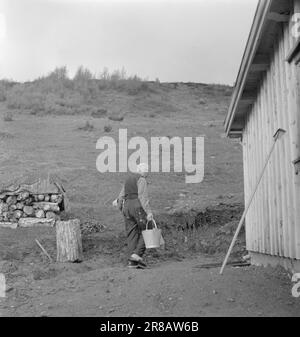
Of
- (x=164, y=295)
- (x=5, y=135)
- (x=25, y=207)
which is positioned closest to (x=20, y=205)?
(x=25, y=207)

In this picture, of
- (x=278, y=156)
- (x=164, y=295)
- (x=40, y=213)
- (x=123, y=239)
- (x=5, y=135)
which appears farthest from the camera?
(x=5, y=135)

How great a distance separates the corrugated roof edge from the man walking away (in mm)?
2144

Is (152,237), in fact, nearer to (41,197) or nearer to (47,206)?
(47,206)

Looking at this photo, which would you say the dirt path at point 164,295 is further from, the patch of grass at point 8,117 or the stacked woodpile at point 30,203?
the patch of grass at point 8,117

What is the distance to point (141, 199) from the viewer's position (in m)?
10.4

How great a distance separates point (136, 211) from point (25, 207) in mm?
4685

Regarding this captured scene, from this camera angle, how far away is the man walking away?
10.4 meters

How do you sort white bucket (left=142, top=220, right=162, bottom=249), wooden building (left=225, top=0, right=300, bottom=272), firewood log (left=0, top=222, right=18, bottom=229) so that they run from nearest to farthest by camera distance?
1. wooden building (left=225, top=0, right=300, bottom=272)
2. white bucket (left=142, top=220, right=162, bottom=249)
3. firewood log (left=0, top=222, right=18, bottom=229)

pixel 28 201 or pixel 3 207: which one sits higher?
pixel 28 201

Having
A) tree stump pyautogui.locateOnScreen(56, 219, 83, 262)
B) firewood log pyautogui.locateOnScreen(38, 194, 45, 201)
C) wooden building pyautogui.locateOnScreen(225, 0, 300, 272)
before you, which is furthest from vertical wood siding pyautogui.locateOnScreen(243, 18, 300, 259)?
firewood log pyautogui.locateOnScreen(38, 194, 45, 201)

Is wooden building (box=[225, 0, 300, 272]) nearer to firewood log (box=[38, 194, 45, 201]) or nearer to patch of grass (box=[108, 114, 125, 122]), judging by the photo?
firewood log (box=[38, 194, 45, 201])

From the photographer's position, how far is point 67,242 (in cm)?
1132

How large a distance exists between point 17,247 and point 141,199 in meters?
3.47

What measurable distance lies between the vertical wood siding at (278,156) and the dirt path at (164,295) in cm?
65
